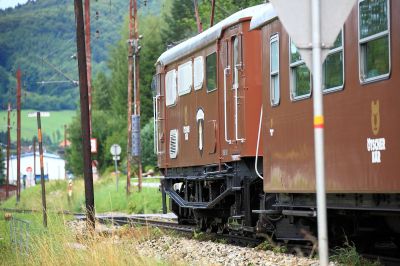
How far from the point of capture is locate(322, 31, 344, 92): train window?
12406mm

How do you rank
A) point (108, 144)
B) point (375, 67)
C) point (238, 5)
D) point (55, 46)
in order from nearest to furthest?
point (375, 67) < point (238, 5) < point (108, 144) < point (55, 46)

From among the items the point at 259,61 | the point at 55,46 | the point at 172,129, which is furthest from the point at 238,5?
the point at 55,46

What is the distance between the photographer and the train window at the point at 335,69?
40.7 ft

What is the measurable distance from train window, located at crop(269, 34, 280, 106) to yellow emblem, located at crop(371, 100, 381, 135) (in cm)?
349

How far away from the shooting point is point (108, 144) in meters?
98.1

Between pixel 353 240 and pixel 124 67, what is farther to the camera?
pixel 124 67

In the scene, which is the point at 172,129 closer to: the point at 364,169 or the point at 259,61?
the point at 259,61

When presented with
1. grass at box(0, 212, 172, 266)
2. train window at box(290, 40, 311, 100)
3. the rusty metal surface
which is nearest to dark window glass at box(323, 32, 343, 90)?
the rusty metal surface

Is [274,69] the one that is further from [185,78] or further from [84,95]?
[84,95]

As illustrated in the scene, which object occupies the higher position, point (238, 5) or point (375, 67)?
point (238, 5)

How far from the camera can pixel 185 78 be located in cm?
2114

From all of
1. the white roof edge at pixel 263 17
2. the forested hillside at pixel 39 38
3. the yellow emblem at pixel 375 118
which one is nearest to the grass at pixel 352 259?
the yellow emblem at pixel 375 118

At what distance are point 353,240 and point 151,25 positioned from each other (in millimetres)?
85637

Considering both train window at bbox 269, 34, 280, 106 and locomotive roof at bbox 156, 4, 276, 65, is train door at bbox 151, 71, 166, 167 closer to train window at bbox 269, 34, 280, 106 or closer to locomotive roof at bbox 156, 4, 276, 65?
locomotive roof at bbox 156, 4, 276, 65
